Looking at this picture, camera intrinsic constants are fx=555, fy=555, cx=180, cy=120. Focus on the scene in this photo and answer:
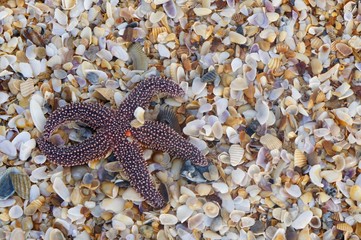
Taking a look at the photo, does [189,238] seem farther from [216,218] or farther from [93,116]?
[93,116]

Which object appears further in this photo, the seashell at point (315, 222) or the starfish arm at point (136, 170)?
the seashell at point (315, 222)

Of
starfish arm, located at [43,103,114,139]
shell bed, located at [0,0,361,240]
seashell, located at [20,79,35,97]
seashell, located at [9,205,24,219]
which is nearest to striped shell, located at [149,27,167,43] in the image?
shell bed, located at [0,0,361,240]

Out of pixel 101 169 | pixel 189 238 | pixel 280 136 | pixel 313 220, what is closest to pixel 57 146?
pixel 101 169

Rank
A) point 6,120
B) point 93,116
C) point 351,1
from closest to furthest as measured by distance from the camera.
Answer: point 93,116
point 6,120
point 351,1

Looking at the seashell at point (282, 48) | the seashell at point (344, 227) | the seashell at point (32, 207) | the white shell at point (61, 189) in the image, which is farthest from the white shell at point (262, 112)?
the seashell at point (32, 207)

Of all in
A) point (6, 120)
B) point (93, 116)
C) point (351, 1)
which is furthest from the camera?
point (351, 1)

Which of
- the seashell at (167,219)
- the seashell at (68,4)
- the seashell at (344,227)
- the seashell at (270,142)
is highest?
the seashell at (68,4)

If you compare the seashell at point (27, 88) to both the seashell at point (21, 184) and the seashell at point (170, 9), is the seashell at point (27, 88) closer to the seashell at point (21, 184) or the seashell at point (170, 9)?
the seashell at point (21, 184)

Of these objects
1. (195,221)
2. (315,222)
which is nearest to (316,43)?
(315,222)
